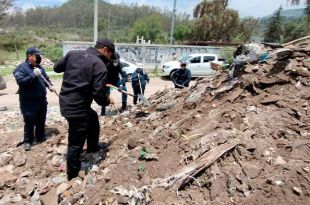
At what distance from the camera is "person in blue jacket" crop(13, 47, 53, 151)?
506cm

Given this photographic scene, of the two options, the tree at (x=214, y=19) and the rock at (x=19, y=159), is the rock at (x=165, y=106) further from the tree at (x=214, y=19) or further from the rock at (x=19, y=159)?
the tree at (x=214, y=19)

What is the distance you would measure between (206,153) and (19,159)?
3019mm

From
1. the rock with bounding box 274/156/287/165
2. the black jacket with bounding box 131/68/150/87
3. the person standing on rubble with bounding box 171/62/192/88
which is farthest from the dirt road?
the rock with bounding box 274/156/287/165

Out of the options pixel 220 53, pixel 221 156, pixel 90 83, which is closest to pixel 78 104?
pixel 90 83

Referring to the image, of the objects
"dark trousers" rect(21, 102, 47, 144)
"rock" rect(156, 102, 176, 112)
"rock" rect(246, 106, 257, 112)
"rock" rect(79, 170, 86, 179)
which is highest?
"rock" rect(246, 106, 257, 112)

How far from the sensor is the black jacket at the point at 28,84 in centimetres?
504

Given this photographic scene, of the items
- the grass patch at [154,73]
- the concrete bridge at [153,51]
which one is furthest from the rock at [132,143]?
the concrete bridge at [153,51]

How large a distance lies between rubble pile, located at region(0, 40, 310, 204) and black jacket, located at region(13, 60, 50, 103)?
845mm

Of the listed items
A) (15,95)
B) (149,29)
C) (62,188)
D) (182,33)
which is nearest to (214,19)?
(182,33)

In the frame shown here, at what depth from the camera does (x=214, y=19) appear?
3575 cm

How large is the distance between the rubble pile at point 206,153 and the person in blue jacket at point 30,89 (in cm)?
42

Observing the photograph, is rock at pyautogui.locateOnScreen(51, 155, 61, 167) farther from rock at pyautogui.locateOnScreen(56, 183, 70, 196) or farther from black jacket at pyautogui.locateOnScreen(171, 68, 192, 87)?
black jacket at pyautogui.locateOnScreen(171, 68, 192, 87)

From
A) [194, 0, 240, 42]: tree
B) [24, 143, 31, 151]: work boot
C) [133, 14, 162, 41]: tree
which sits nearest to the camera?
[24, 143, 31, 151]: work boot

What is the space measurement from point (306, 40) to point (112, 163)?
14.0ft
